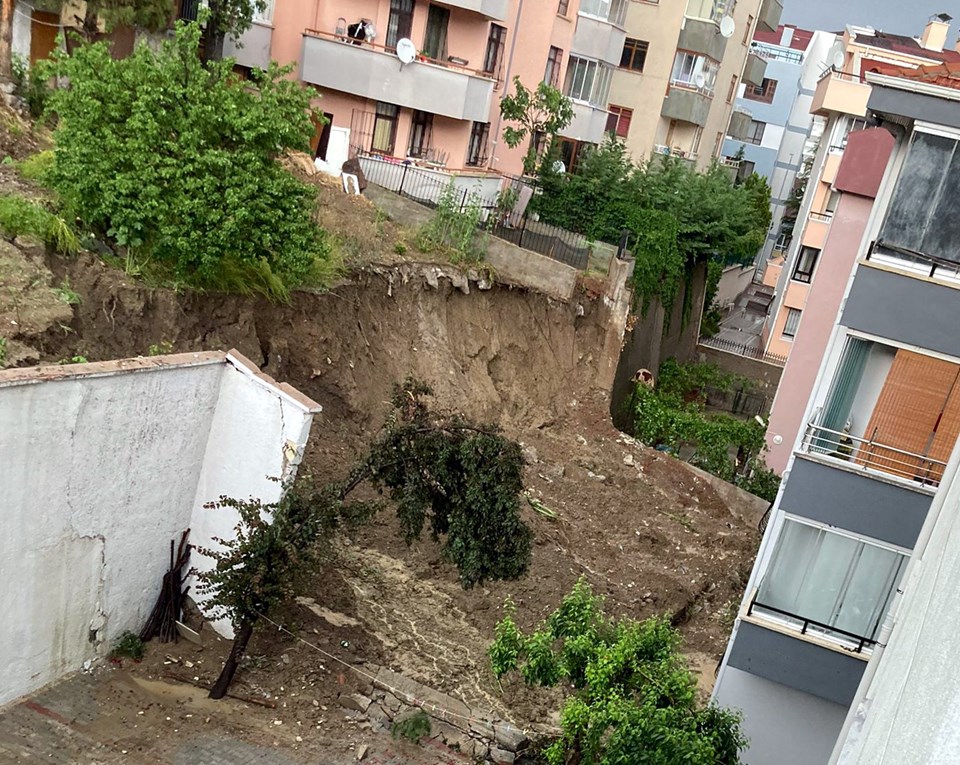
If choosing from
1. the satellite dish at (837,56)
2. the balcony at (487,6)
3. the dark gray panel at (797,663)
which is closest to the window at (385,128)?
the balcony at (487,6)

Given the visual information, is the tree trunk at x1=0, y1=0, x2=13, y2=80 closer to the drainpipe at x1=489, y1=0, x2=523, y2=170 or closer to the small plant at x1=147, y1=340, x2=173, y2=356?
the small plant at x1=147, y1=340, x2=173, y2=356

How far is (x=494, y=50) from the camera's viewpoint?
27.5m

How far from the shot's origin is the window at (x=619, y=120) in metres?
38.2

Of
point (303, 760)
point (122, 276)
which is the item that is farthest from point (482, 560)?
point (122, 276)

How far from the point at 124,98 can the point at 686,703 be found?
11.6 metres

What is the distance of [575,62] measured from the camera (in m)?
32.4

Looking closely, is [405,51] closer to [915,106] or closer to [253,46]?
[253,46]

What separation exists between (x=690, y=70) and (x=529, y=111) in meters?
11.2

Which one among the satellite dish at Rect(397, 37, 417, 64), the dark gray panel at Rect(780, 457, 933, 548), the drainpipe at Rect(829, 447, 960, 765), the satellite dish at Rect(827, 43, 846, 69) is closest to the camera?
the drainpipe at Rect(829, 447, 960, 765)

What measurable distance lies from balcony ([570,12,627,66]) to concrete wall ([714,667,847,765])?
83.6 feet

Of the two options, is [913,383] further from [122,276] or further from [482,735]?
[122,276]

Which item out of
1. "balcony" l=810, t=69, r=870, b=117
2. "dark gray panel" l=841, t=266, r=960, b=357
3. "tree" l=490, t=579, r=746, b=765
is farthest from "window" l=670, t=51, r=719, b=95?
"tree" l=490, t=579, r=746, b=765

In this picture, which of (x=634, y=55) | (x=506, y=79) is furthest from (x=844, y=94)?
(x=506, y=79)

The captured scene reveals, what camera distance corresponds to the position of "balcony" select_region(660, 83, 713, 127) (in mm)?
37406
